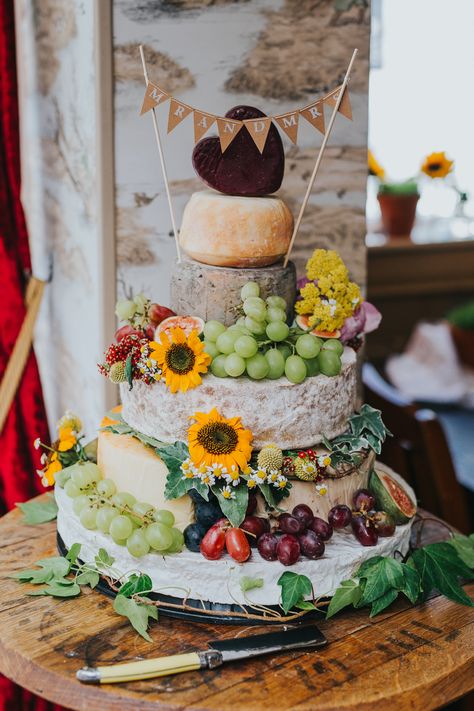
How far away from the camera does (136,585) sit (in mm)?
1566

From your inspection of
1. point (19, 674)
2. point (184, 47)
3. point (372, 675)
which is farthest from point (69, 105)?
point (372, 675)

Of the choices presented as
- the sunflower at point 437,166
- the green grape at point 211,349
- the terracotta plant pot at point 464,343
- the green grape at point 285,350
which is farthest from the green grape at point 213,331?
the sunflower at point 437,166

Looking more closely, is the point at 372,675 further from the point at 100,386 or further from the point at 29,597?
the point at 100,386

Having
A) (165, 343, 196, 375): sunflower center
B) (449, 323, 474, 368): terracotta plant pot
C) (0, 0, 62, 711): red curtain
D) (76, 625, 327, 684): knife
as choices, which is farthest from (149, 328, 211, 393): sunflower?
(449, 323, 474, 368): terracotta plant pot

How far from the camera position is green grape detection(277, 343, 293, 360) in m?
1.63

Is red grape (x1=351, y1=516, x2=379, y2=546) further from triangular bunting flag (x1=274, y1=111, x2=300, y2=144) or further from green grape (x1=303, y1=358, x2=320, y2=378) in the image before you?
triangular bunting flag (x1=274, y1=111, x2=300, y2=144)

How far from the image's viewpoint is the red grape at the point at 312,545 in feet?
5.07

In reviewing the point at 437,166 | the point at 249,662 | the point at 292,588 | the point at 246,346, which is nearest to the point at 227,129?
the point at 246,346

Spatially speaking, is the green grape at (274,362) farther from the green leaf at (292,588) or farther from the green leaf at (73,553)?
the green leaf at (73,553)

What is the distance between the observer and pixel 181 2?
208 centimetres

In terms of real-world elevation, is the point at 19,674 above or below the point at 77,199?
below

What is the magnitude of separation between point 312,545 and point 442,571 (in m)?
0.27

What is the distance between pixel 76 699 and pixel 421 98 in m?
3.94

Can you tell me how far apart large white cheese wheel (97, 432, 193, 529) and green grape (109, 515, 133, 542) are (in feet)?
0.28
